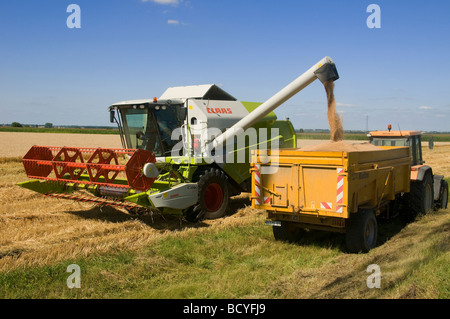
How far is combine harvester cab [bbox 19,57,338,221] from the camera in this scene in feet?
22.9

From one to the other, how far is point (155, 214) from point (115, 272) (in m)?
3.30

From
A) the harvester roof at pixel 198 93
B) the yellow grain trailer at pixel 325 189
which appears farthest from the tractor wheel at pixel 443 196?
the harvester roof at pixel 198 93

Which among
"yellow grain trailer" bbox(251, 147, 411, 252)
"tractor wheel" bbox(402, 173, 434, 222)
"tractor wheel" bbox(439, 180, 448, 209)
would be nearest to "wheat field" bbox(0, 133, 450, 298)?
"tractor wheel" bbox(402, 173, 434, 222)

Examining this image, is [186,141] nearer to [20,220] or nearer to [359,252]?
[20,220]

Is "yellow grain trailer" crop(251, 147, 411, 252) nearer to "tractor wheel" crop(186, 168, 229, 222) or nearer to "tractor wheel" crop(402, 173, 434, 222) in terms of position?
"tractor wheel" crop(402, 173, 434, 222)

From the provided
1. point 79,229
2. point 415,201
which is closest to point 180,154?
point 79,229

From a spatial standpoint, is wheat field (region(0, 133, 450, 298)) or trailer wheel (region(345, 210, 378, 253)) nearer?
wheat field (region(0, 133, 450, 298))

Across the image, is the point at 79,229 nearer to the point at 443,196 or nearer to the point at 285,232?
the point at 285,232

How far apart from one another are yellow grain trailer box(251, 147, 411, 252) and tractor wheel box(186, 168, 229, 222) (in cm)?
178

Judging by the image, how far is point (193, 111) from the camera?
26.4 ft

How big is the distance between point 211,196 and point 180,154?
1.03 m

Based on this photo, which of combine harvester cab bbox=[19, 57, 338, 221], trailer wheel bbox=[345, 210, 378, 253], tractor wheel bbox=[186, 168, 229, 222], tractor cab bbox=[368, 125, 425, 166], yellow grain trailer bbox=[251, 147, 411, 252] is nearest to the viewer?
yellow grain trailer bbox=[251, 147, 411, 252]
